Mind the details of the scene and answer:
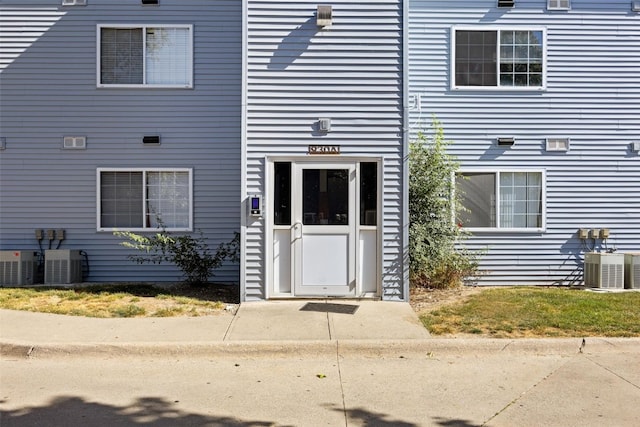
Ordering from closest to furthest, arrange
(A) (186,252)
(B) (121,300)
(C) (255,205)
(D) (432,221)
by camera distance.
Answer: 1. (C) (255,205)
2. (B) (121,300)
3. (D) (432,221)
4. (A) (186,252)

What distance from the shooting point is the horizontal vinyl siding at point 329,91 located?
31.0 feet

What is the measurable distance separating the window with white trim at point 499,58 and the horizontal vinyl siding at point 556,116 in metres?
0.19

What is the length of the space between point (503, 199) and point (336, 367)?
6.60m

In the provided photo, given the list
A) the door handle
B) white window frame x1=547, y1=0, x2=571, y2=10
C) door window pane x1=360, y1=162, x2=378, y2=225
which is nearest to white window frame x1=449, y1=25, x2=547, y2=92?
white window frame x1=547, y1=0, x2=571, y2=10

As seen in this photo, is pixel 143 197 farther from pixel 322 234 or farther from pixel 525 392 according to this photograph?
pixel 525 392

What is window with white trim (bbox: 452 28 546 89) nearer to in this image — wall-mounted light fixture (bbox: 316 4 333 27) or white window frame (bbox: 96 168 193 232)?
wall-mounted light fixture (bbox: 316 4 333 27)

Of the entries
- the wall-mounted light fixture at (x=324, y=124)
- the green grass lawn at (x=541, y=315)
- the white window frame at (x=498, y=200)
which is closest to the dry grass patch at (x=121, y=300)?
the wall-mounted light fixture at (x=324, y=124)

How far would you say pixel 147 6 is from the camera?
11.9 m

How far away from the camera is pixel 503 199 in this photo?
11.8 meters

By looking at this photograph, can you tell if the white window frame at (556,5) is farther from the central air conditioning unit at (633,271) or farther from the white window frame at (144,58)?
the white window frame at (144,58)

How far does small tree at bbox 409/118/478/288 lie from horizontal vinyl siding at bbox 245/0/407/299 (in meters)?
1.04

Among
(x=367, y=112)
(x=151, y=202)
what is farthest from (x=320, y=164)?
(x=151, y=202)

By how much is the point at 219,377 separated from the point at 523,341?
142 inches

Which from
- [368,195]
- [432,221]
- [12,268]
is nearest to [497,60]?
[432,221]
